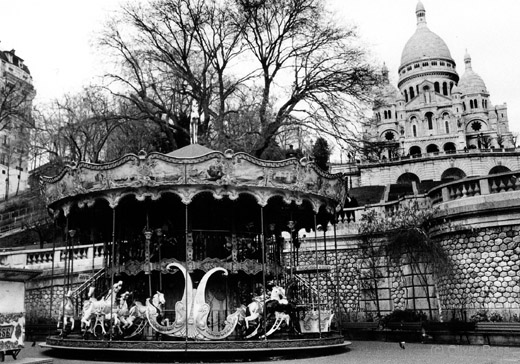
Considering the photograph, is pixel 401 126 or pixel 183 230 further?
pixel 401 126

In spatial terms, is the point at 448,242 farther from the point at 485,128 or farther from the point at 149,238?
the point at 485,128

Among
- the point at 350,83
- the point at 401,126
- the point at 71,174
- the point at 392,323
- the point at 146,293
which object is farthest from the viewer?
the point at 401,126

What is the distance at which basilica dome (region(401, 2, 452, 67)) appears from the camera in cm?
12225

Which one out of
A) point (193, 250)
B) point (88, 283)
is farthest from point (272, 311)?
point (88, 283)

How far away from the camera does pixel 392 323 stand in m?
22.4

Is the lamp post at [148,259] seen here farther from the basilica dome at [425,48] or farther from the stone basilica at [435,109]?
the basilica dome at [425,48]

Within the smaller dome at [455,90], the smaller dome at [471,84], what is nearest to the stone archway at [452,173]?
the smaller dome at [455,90]

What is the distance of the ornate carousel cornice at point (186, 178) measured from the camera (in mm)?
16953

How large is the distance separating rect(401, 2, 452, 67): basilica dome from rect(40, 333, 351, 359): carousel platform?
114995 millimetres

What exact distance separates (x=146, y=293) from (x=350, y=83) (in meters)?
15.4

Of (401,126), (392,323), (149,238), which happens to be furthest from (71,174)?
(401,126)

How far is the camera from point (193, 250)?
18859mm

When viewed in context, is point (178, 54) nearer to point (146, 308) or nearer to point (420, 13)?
point (146, 308)

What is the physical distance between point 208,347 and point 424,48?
118m
